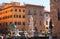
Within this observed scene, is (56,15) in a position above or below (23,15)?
above

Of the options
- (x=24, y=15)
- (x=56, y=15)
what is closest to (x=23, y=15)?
(x=24, y=15)

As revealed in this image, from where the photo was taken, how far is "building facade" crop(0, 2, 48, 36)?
2497 inches

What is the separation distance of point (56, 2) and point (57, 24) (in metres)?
2.47

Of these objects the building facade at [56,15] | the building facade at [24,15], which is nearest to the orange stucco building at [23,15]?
the building facade at [24,15]

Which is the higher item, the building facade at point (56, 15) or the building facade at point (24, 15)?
the building facade at point (56, 15)

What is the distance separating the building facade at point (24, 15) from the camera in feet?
208

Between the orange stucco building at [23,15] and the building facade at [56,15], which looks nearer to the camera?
the building facade at [56,15]

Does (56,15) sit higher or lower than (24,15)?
higher

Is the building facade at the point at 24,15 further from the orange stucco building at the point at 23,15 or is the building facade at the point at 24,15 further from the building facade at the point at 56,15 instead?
the building facade at the point at 56,15

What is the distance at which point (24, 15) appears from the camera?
6450 centimetres

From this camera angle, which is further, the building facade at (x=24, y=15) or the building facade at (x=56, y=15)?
the building facade at (x=24, y=15)

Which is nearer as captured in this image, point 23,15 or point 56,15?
point 56,15

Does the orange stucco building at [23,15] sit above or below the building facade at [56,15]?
below

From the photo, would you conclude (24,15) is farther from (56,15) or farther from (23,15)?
(56,15)
